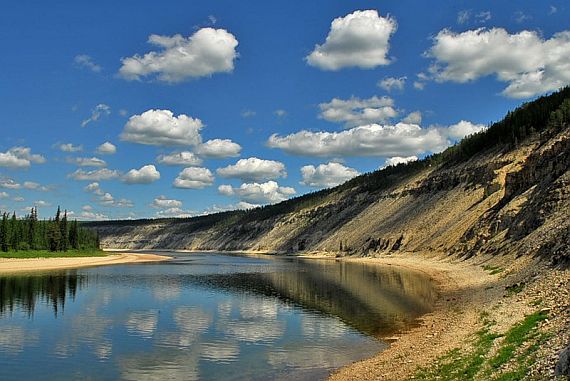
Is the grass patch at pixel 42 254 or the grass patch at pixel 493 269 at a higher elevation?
the grass patch at pixel 493 269

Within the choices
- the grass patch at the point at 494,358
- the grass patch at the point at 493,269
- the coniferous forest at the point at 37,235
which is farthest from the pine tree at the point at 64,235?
the grass patch at the point at 494,358

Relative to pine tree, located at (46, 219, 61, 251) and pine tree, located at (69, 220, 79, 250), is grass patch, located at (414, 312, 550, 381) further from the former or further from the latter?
pine tree, located at (69, 220, 79, 250)

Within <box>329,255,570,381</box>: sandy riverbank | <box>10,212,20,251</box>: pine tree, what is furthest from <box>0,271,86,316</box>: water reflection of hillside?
<box>10,212,20,251</box>: pine tree

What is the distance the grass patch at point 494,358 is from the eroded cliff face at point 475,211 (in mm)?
15450

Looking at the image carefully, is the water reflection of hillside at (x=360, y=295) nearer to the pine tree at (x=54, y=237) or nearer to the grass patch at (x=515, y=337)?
the grass patch at (x=515, y=337)

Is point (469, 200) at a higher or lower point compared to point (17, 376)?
higher

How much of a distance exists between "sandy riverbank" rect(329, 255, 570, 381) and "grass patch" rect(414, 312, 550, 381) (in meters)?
0.51

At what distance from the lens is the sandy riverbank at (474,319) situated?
20.3 metres

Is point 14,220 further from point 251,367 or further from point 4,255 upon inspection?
point 251,367

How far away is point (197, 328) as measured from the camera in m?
33.2

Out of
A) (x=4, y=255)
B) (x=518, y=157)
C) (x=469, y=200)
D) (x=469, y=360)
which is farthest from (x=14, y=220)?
(x=469, y=360)

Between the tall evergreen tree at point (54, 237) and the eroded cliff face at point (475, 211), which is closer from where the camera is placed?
the eroded cliff face at point (475, 211)

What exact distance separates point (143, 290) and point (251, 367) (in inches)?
1429

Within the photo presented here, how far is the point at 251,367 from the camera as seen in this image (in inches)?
916
